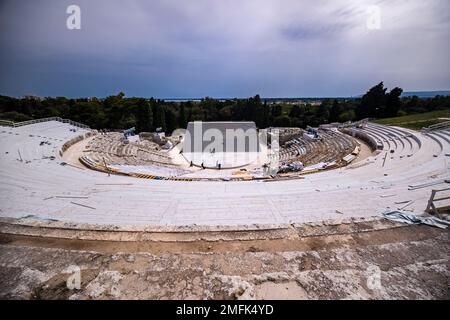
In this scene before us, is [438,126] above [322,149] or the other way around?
above

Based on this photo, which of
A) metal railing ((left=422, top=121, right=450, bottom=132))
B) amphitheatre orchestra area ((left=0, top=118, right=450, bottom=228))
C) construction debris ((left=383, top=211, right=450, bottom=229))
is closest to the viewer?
construction debris ((left=383, top=211, right=450, bottom=229))

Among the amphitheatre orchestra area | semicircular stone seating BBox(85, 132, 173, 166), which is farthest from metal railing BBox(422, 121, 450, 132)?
semicircular stone seating BBox(85, 132, 173, 166)

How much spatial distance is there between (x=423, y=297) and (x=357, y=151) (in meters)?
16.6

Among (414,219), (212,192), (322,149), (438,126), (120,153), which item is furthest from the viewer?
(322,149)

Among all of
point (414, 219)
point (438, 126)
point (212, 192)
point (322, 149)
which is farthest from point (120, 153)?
point (438, 126)

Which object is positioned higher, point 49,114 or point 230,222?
point 49,114

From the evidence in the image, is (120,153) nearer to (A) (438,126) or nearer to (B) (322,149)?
(B) (322,149)

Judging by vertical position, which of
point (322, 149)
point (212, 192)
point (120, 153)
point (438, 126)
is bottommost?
point (212, 192)

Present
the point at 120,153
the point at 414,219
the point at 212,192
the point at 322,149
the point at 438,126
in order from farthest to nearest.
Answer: the point at 322,149, the point at 120,153, the point at 438,126, the point at 212,192, the point at 414,219

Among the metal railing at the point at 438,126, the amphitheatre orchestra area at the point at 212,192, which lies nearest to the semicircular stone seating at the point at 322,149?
the amphitheatre orchestra area at the point at 212,192

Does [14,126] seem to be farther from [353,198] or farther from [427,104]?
[427,104]

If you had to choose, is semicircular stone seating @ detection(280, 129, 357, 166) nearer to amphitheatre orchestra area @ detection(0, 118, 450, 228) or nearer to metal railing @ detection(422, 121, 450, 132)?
amphitheatre orchestra area @ detection(0, 118, 450, 228)

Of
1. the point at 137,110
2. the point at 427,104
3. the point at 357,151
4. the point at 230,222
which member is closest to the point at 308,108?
the point at 427,104

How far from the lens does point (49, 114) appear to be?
108 ft
